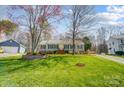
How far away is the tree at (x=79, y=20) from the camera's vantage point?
525 centimetres

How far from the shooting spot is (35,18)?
5367 mm

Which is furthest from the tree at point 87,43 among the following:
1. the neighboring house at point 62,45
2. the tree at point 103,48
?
the tree at point 103,48

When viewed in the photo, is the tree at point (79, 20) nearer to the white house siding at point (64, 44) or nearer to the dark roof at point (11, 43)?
the white house siding at point (64, 44)

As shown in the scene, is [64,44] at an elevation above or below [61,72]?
above

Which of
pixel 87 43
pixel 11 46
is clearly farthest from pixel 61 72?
pixel 11 46

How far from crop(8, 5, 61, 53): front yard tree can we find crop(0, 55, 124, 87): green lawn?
0.31 meters

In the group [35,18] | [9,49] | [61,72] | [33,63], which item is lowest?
[61,72]

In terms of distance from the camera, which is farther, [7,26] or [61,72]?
[7,26]

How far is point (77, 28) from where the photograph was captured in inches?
208

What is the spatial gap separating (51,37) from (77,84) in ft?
2.66

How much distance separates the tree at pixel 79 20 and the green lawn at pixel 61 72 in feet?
1.19

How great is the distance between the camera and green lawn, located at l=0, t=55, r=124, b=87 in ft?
16.8

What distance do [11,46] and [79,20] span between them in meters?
1.09

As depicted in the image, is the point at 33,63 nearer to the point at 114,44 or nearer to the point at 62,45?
the point at 62,45
